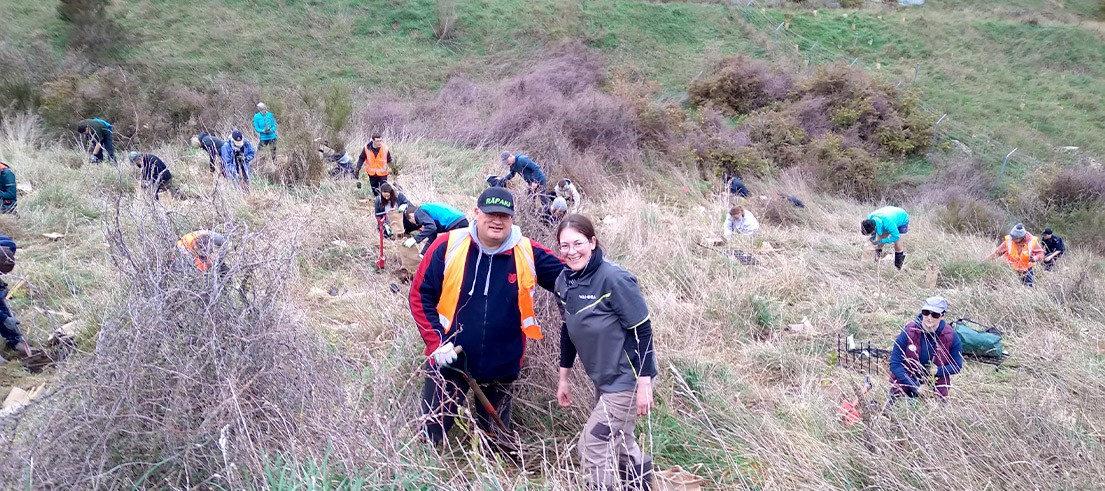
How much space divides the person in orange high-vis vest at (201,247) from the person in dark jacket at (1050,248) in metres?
9.52

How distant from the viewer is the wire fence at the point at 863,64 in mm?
17297

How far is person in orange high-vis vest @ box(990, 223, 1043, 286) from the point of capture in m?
7.66

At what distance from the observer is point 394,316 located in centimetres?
418

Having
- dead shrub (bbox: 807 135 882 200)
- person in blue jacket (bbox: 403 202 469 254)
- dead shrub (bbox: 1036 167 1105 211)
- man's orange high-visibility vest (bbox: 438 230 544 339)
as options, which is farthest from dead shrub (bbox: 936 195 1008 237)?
man's orange high-visibility vest (bbox: 438 230 544 339)

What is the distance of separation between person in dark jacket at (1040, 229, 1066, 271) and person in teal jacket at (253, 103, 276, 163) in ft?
36.9

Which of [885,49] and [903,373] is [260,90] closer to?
[903,373]

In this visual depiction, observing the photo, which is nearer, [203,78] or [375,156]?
[375,156]

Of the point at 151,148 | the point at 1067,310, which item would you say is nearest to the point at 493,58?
the point at 151,148

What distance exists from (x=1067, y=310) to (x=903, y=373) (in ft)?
12.2

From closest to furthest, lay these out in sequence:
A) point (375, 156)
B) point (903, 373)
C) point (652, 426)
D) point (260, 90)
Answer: point (652, 426) → point (903, 373) → point (375, 156) → point (260, 90)

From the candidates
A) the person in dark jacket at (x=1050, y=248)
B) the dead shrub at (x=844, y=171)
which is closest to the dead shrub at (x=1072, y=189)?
the dead shrub at (x=844, y=171)

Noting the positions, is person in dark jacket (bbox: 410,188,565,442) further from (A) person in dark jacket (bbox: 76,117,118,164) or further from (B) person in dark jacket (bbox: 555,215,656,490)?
(A) person in dark jacket (bbox: 76,117,118,164)

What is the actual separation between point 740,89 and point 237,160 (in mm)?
14346

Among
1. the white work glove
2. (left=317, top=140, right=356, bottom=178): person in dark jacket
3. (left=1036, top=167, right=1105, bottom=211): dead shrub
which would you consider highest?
the white work glove
